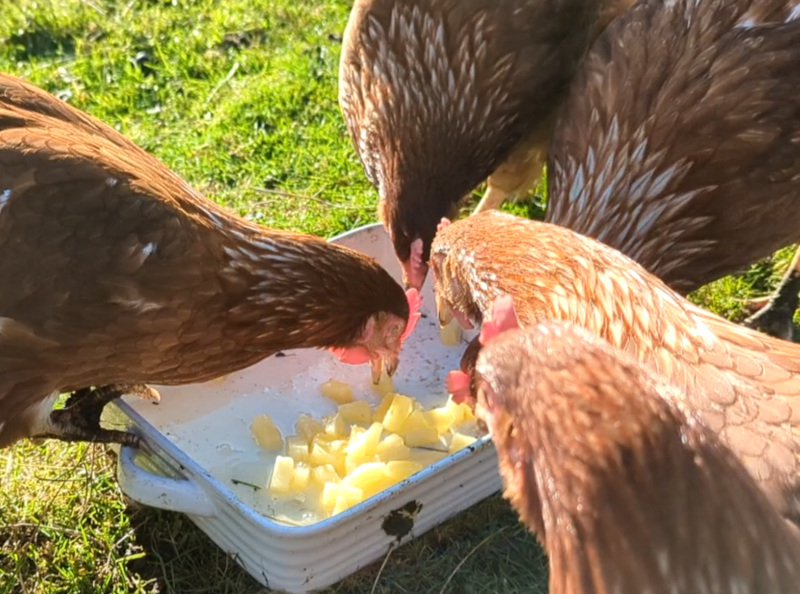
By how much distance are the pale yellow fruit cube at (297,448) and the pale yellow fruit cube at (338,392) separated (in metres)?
0.19

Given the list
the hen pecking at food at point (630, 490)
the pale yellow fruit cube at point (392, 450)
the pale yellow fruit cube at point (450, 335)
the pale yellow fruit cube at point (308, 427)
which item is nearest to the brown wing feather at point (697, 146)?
the pale yellow fruit cube at point (450, 335)

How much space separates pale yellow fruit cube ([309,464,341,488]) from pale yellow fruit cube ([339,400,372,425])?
243 millimetres

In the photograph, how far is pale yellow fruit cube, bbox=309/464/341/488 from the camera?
2531 millimetres

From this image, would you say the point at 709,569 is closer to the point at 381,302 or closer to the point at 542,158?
the point at 381,302

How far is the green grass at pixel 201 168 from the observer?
246 cm

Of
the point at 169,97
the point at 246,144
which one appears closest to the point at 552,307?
the point at 246,144

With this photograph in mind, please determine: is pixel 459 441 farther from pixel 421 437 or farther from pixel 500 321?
pixel 500 321

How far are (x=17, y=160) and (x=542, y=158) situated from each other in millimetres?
1748

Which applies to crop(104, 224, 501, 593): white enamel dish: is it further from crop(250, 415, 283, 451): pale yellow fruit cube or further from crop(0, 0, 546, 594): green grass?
crop(0, 0, 546, 594): green grass

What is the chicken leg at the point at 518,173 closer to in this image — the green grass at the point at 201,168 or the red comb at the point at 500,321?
the green grass at the point at 201,168

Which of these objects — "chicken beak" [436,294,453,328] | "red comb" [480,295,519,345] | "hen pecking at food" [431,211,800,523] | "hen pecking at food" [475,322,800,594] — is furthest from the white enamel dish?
"hen pecking at food" [475,322,800,594]

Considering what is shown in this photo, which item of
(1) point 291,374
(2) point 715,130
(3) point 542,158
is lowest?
(1) point 291,374

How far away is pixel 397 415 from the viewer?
2.69m

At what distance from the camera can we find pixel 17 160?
86.2 inches
